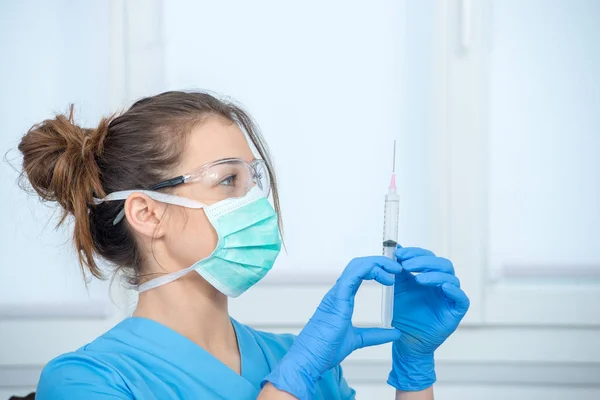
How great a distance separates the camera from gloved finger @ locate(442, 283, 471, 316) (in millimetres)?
1153

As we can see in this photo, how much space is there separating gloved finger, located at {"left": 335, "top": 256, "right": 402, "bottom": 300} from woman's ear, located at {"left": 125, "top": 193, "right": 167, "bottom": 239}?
33 cm

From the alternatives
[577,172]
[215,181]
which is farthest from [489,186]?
[215,181]

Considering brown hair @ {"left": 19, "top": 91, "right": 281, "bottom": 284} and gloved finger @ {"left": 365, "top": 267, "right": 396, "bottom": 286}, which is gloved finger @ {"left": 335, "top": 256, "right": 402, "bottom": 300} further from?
brown hair @ {"left": 19, "top": 91, "right": 281, "bottom": 284}

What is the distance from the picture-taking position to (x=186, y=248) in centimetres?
116

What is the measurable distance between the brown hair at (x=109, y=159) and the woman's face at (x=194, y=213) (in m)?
0.02

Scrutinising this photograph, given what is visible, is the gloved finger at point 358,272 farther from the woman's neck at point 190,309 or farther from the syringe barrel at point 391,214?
the woman's neck at point 190,309

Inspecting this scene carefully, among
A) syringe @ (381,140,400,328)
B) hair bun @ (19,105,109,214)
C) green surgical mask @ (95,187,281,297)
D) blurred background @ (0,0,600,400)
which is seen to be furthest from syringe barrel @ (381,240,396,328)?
blurred background @ (0,0,600,400)

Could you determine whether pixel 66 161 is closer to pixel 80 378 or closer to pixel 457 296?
pixel 80 378

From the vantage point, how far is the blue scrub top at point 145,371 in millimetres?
1037

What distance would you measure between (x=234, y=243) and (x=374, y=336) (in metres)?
0.29

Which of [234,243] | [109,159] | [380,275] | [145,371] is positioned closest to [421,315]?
[380,275]

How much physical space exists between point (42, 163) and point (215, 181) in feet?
1.04

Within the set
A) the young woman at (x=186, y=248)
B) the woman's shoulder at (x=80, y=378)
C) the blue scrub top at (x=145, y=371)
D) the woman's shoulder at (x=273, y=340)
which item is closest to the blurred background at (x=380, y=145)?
the woman's shoulder at (x=273, y=340)

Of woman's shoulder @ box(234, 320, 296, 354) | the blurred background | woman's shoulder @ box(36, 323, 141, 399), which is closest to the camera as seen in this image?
woman's shoulder @ box(36, 323, 141, 399)
